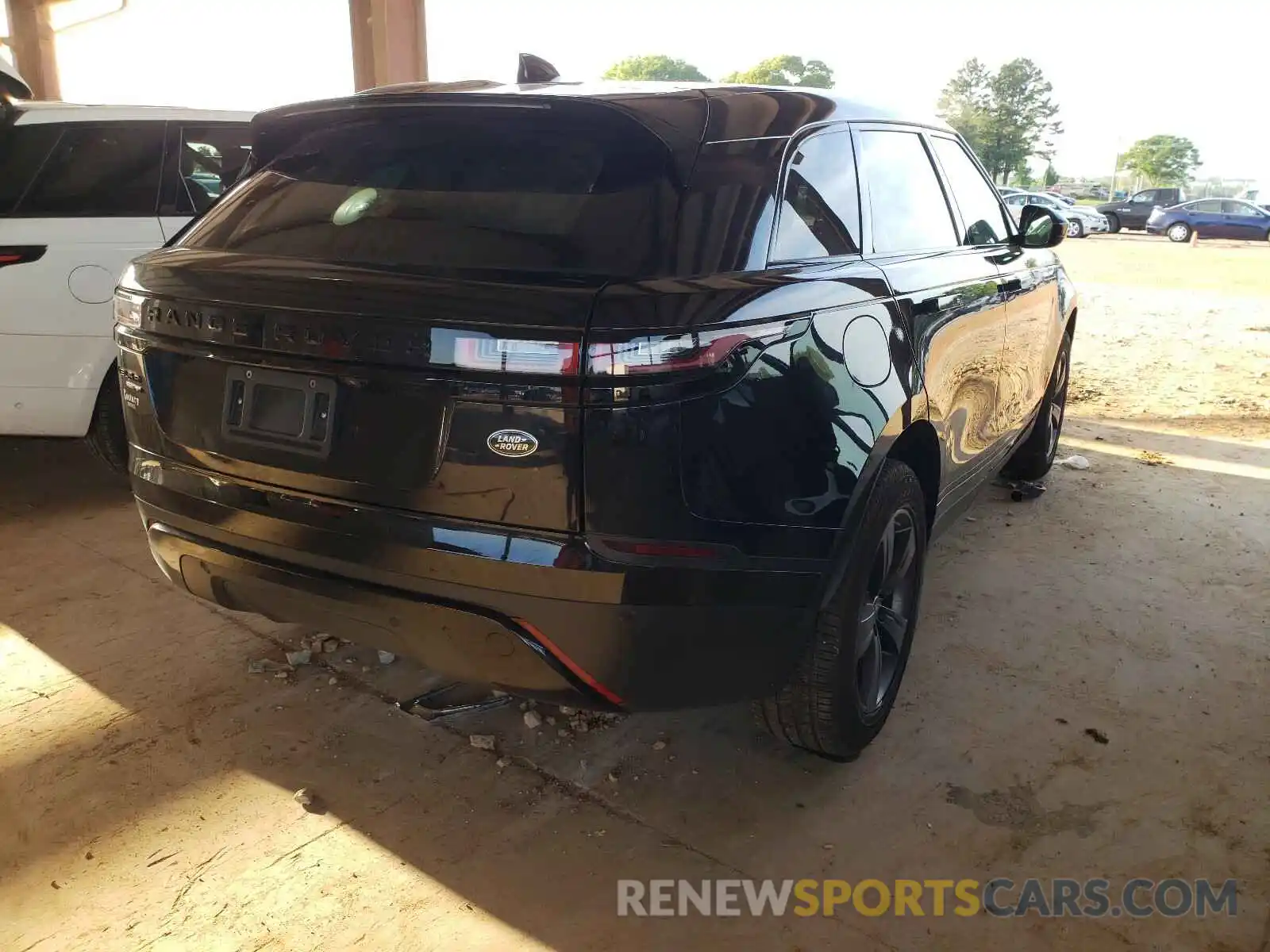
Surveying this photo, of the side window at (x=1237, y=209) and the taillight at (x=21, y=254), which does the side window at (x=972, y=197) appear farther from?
the side window at (x=1237, y=209)

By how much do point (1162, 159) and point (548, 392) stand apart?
92436mm

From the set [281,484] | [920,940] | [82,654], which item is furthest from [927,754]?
[82,654]

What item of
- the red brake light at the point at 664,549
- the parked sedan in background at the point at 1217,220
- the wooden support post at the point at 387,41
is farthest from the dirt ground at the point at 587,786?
the parked sedan in background at the point at 1217,220

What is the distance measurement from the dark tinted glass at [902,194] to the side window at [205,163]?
3161 millimetres

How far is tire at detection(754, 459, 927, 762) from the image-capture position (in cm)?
234

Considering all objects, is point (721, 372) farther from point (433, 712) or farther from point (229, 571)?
point (433, 712)

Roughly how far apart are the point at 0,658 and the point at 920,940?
113 inches

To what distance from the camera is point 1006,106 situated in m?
75.4

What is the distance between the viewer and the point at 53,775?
2.53 meters

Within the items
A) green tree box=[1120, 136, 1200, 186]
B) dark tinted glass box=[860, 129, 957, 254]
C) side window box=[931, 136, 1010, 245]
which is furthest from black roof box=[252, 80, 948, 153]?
green tree box=[1120, 136, 1200, 186]

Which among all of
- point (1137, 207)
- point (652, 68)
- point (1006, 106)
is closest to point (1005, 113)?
point (1006, 106)

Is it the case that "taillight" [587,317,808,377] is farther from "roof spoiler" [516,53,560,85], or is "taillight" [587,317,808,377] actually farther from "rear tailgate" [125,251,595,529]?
"roof spoiler" [516,53,560,85]

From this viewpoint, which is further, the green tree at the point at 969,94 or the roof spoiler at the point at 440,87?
the green tree at the point at 969,94

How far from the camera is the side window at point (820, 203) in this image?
7.09ft
